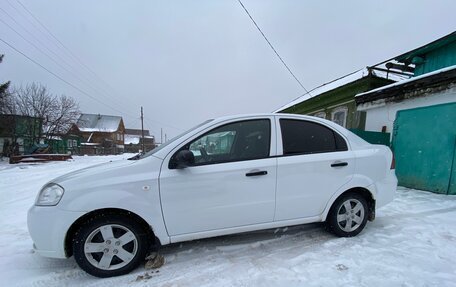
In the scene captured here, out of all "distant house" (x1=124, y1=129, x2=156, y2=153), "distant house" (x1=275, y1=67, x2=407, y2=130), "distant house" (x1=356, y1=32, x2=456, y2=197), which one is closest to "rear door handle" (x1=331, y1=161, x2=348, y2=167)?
"distant house" (x1=356, y1=32, x2=456, y2=197)

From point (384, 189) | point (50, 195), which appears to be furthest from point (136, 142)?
point (384, 189)

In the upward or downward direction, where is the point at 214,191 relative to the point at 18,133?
upward

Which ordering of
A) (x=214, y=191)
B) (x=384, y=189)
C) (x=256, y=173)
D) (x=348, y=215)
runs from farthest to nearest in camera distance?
(x=384, y=189) < (x=348, y=215) < (x=256, y=173) < (x=214, y=191)

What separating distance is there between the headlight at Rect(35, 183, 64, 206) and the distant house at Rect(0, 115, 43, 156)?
2528 cm

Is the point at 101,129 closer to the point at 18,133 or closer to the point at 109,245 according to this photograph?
the point at 18,133

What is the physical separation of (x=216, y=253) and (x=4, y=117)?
26.8 metres

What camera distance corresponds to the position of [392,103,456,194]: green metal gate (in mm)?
5406

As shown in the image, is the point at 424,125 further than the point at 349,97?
No

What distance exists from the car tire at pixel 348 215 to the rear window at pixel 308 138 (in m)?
0.72

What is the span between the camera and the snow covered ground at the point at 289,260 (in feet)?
7.73

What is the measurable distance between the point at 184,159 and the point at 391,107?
297 inches

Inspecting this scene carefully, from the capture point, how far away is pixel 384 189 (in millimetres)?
3396

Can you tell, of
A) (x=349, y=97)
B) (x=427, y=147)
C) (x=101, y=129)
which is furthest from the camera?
(x=101, y=129)

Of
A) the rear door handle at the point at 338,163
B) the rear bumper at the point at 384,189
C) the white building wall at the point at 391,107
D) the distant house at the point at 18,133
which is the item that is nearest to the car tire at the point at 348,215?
the rear bumper at the point at 384,189
